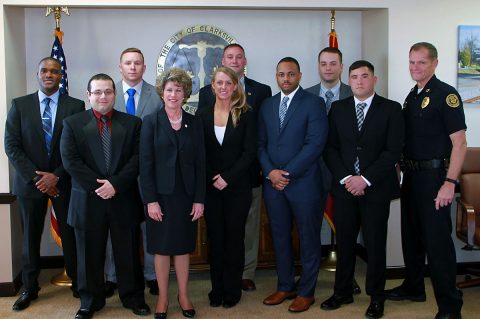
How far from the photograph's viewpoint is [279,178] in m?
3.63

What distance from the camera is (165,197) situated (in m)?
3.47

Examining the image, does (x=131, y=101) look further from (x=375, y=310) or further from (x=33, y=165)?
(x=375, y=310)

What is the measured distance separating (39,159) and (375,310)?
8.17ft

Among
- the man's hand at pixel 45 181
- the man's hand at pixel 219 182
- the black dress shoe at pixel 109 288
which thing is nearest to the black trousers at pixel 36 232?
the man's hand at pixel 45 181

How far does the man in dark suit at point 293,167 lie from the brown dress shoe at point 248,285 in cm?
50

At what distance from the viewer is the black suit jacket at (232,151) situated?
3615 mm

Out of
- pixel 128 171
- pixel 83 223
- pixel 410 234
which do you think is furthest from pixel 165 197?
pixel 410 234

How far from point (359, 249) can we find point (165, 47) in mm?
2662

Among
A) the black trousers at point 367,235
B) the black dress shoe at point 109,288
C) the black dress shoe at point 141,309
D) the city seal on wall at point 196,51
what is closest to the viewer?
the black trousers at point 367,235

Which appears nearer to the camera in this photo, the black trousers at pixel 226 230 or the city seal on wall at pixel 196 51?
the black trousers at pixel 226 230

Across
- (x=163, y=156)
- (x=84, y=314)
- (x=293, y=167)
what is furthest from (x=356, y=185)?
(x=84, y=314)

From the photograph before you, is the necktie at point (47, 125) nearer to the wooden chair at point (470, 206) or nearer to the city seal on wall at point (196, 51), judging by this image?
the city seal on wall at point (196, 51)

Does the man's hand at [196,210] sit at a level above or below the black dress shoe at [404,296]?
above

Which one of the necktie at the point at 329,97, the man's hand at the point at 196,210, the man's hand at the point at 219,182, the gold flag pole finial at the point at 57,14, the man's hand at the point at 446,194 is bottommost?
the man's hand at the point at 196,210
